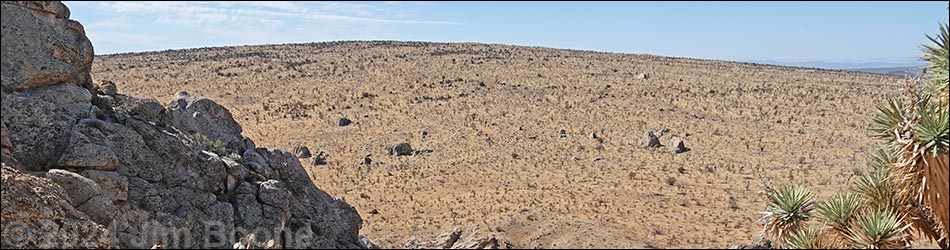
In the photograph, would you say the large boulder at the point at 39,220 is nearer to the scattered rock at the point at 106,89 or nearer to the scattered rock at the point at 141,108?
the scattered rock at the point at 141,108

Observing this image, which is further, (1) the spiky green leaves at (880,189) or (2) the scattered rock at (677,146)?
(2) the scattered rock at (677,146)

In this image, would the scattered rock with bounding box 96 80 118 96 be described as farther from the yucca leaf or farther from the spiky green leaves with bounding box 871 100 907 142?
the yucca leaf

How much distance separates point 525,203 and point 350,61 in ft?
138

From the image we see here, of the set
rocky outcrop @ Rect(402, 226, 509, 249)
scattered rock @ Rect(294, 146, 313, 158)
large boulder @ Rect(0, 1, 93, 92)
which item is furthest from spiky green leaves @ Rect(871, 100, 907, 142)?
scattered rock @ Rect(294, 146, 313, 158)

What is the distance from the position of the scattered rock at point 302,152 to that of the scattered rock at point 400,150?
3.29 metres

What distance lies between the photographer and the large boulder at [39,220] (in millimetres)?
5980

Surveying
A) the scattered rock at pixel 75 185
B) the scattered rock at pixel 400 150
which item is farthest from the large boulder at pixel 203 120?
the scattered rock at pixel 400 150

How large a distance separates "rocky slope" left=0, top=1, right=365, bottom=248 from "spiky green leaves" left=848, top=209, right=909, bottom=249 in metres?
7.90

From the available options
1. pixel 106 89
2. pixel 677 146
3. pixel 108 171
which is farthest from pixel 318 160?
pixel 108 171

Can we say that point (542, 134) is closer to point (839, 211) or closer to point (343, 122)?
point (343, 122)

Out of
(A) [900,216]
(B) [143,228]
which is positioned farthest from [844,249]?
(B) [143,228]

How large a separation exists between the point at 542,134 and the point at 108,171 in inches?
869

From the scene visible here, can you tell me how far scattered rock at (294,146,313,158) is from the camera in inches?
985

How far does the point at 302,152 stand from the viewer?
25.2 metres
